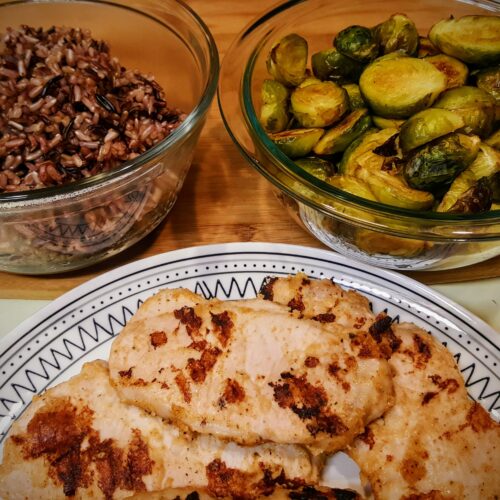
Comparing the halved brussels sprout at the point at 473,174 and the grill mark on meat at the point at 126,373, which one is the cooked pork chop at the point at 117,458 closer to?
the grill mark on meat at the point at 126,373

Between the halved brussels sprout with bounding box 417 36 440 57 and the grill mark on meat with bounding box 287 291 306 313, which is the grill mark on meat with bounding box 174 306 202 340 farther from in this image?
the halved brussels sprout with bounding box 417 36 440 57

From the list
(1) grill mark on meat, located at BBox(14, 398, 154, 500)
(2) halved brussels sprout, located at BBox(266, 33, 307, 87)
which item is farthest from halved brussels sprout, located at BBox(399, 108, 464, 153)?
(1) grill mark on meat, located at BBox(14, 398, 154, 500)

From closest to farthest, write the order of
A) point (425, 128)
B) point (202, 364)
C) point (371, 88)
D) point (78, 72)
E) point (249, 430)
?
point (249, 430) < point (202, 364) < point (425, 128) < point (371, 88) < point (78, 72)

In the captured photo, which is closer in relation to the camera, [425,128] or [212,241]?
[425,128]

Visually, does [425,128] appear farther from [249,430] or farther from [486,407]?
[249,430]

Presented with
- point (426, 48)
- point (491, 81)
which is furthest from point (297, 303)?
point (426, 48)

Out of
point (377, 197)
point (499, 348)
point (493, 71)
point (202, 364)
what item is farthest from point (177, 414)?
point (493, 71)

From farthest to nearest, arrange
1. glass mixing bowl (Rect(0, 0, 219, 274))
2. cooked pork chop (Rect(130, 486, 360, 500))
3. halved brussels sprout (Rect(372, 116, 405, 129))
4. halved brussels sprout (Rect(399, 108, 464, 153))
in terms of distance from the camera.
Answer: halved brussels sprout (Rect(372, 116, 405, 129))
halved brussels sprout (Rect(399, 108, 464, 153))
glass mixing bowl (Rect(0, 0, 219, 274))
cooked pork chop (Rect(130, 486, 360, 500))
